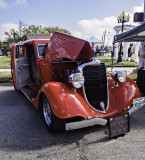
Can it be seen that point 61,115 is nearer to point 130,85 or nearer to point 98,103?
point 98,103

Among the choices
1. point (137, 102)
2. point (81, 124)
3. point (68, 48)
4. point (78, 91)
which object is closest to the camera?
point (81, 124)

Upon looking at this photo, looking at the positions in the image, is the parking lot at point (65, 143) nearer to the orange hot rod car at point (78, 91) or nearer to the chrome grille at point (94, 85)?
the orange hot rod car at point (78, 91)

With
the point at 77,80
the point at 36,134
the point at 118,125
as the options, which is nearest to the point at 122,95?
the point at 118,125

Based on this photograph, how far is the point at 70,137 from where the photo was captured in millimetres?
2682

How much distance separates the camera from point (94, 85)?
290 cm

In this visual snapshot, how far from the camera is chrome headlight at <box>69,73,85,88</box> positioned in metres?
A: 2.61

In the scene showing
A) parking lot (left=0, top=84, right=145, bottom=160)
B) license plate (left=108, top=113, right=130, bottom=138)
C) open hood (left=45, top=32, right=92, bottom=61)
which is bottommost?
parking lot (left=0, top=84, right=145, bottom=160)

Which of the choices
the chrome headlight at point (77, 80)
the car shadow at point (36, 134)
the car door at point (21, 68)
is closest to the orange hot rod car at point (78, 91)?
the chrome headlight at point (77, 80)

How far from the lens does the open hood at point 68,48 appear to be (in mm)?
3092

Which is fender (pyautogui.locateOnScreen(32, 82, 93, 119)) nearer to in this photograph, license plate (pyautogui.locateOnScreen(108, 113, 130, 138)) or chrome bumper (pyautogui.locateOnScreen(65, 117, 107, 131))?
chrome bumper (pyautogui.locateOnScreen(65, 117, 107, 131))

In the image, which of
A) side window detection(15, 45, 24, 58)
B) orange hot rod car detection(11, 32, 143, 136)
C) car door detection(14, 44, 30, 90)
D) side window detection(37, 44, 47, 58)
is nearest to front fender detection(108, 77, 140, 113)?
orange hot rod car detection(11, 32, 143, 136)

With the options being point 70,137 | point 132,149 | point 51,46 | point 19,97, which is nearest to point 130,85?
point 132,149

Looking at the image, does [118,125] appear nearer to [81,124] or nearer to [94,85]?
[81,124]

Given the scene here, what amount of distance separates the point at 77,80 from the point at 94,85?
0.43 m
